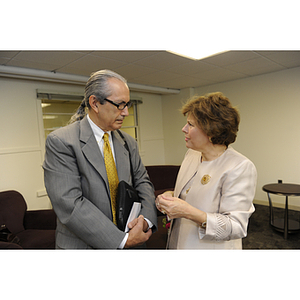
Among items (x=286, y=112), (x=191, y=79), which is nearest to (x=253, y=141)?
(x=286, y=112)

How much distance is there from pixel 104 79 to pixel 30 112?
3.65m

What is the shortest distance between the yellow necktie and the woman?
275 millimetres

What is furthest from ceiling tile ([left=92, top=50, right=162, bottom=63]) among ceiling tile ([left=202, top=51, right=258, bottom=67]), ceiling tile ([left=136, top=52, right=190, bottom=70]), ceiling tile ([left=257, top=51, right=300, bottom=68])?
ceiling tile ([left=257, top=51, right=300, bottom=68])

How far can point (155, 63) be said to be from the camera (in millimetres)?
3850

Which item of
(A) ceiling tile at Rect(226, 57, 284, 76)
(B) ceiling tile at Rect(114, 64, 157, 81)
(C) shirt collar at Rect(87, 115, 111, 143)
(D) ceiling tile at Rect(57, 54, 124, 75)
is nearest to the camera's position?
(C) shirt collar at Rect(87, 115, 111, 143)

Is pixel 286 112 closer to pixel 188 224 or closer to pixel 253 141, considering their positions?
pixel 253 141

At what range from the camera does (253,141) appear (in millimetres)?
5539

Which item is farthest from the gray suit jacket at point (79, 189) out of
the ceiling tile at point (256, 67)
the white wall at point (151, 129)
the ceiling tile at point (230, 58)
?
the white wall at point (151, 129)

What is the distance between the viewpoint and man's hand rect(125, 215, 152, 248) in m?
1.28

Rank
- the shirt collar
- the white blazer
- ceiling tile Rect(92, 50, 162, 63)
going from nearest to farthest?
the white blazer → the shirt collar → ceiling tile Rect(92, 50, 162, 63)

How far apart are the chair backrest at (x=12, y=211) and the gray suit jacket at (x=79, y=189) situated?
226cm

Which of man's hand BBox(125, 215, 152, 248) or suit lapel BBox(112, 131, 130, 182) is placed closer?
man's hand BBox(125, 215, 152, 248)

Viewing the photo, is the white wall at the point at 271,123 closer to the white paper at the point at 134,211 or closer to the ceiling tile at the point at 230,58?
the ceiling tile at the point at 230,58

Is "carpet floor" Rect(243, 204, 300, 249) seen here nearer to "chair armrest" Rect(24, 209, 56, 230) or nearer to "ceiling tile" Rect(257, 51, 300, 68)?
"chair armrest" Rect(24, 209, 56, 230)
